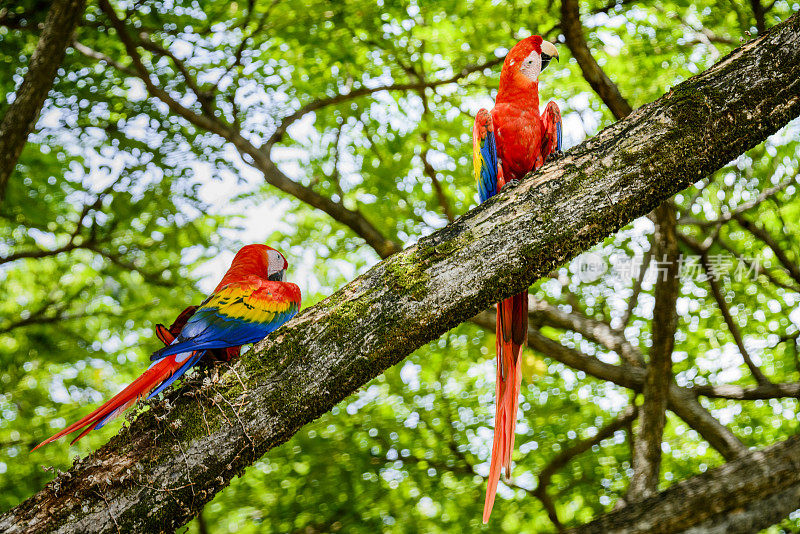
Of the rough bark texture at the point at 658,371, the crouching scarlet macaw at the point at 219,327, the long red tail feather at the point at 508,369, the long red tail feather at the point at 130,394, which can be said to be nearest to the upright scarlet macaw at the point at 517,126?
the long red tail feather at the point at 508,369

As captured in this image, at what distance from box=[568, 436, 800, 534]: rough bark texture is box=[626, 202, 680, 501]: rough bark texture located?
583mm

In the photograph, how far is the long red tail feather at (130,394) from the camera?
1875mm

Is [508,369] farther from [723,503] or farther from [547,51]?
[547,51]

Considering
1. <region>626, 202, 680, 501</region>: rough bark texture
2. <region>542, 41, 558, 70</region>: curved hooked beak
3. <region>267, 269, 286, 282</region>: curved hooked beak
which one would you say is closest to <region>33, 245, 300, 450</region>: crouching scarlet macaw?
<region>267, 269, 286, 282</region>: curved hooked beak

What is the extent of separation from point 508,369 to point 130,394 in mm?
1485

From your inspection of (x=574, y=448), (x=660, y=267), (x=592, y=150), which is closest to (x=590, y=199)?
(x=592, y=150)

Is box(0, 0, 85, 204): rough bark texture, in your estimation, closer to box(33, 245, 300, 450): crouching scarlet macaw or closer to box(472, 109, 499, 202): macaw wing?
box(33, 245, 300, 450): crouching scarlet macaw

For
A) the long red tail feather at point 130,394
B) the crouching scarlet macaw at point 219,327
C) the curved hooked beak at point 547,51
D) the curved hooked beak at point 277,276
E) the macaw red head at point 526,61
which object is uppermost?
the curved hooked beak at point 547,51

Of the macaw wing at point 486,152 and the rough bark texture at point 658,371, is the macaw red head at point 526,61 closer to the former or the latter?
the macaw wing at point 486,152

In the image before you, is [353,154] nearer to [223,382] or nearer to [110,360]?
[110,360]

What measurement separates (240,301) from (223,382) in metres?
0.47

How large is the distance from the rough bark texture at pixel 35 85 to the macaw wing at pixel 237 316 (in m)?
1.84

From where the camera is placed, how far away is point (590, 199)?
1958 millimetres

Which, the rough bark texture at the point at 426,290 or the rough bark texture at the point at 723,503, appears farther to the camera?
the rough bark texture at the point at 723,503
